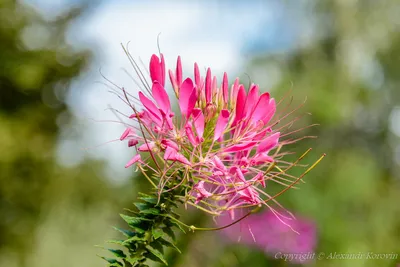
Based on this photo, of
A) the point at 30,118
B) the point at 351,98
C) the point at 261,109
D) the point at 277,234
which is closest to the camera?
the point at 261,109

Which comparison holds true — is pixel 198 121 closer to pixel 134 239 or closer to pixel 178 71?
pixel 178 71

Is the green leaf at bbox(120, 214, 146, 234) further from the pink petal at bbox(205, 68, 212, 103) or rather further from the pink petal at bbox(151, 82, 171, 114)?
the pink petal at bbox(205, 68, 212, 103)

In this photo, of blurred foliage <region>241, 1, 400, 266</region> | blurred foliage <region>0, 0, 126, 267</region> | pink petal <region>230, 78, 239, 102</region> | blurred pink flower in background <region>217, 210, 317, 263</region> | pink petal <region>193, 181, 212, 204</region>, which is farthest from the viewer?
blurred foliage <region>0, 0, 126, 267</region>

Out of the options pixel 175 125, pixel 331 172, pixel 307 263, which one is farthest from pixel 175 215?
pixel 331 172

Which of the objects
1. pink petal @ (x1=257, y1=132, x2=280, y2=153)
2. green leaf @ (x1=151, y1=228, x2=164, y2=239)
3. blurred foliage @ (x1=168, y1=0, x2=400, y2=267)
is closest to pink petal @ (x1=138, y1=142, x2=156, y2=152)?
green leaf @ (x1=151, y1=228, x2=164, y2=239)

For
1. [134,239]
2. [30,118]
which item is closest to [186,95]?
[134,239]

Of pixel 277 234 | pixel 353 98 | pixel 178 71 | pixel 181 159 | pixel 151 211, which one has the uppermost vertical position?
pixel 178 71

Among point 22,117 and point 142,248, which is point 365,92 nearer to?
point 22,117

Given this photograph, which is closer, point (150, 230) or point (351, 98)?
point (150, 230)
